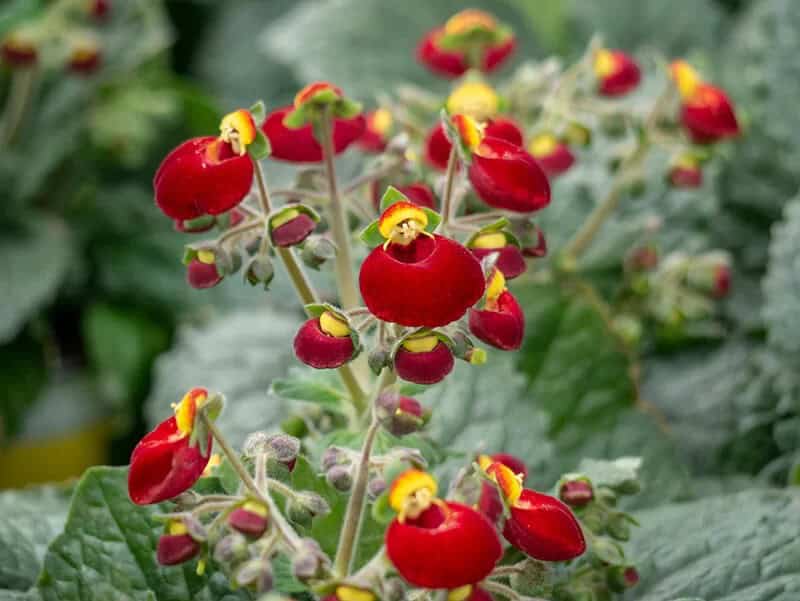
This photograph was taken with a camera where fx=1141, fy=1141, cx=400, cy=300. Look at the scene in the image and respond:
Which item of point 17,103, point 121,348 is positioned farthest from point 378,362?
point 17,103

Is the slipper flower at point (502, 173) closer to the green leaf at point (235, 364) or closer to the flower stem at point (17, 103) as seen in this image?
the green leaf at point (235, 364)

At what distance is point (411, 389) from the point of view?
0.63m

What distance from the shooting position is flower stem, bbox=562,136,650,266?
92 cm

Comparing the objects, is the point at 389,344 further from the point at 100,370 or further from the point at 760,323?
the point at 100,370

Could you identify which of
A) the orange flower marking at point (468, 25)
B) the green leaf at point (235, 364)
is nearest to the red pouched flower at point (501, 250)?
the green leaf at point (235, 364)

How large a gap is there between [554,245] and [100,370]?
583mm

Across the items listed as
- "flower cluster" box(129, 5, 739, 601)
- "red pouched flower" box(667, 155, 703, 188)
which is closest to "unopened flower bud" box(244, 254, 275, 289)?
"flower cluster" box(129, 5, 739, 601)

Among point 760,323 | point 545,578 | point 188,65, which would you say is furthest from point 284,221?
point 188,65

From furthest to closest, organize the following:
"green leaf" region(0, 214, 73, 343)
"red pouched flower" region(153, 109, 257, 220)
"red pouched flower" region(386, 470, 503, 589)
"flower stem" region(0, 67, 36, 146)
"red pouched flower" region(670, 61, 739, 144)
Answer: "flower stem" region(0, 67, 36, 146) < "green leaf" region(0, 214, 73, 343) < "red pouched flower" region(670, 61, 739, 144) < "red pouched flower" region(153, 109, 257, 220) < "red pouched flower" region(386, 470, 503, 589)

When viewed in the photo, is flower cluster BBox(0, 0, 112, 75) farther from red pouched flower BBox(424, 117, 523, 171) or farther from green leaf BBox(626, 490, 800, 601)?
green leaf BBox(626, 490, 800, 601)

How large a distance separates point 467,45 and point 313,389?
0.46m

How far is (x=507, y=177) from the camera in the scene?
1.95ft

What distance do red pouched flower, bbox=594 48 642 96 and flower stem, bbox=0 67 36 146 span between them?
26.6 inches

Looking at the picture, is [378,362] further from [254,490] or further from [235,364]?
[235,364]
